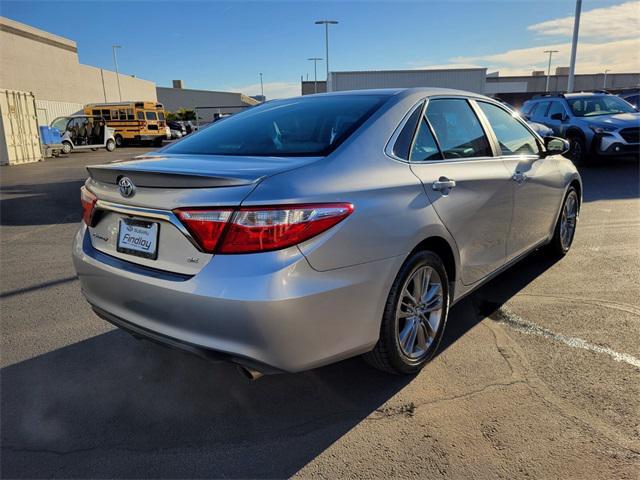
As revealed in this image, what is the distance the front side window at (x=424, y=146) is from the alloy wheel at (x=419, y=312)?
2.10 ft

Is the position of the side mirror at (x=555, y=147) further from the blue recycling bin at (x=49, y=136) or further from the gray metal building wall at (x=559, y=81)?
the gray metal building wall at (x=559, y=81)

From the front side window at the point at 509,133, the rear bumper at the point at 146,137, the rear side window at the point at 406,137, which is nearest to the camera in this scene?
the rear side window at the point at 406,137

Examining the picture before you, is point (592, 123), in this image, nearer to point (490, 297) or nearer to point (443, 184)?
point (490, 297)

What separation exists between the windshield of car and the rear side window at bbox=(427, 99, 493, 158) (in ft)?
33.2

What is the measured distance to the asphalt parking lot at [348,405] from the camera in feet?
7.24

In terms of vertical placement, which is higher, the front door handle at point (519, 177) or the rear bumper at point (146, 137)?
the front door handle at point (519, 177)

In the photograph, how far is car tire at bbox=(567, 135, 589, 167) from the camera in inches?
460

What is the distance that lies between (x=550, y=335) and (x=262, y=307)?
2330 mm

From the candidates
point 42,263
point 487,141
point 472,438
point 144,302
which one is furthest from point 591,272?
point 42,263

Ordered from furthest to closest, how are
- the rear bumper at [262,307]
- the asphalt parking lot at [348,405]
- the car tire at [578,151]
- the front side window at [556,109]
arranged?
1. the front side window at [556,109]
2. the car tire at [578,151]
3. the asphalt parking lot at [348,405]
4. the rear bumper at [262,307]

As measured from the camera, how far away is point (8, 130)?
60.2 feet

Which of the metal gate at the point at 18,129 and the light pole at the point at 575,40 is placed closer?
the metal gate at the point at 18,129

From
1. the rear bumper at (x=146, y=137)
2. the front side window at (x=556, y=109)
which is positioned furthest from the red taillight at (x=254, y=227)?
the rear bumper at (x=146, y=137)

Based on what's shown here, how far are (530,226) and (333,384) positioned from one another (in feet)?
7.40
